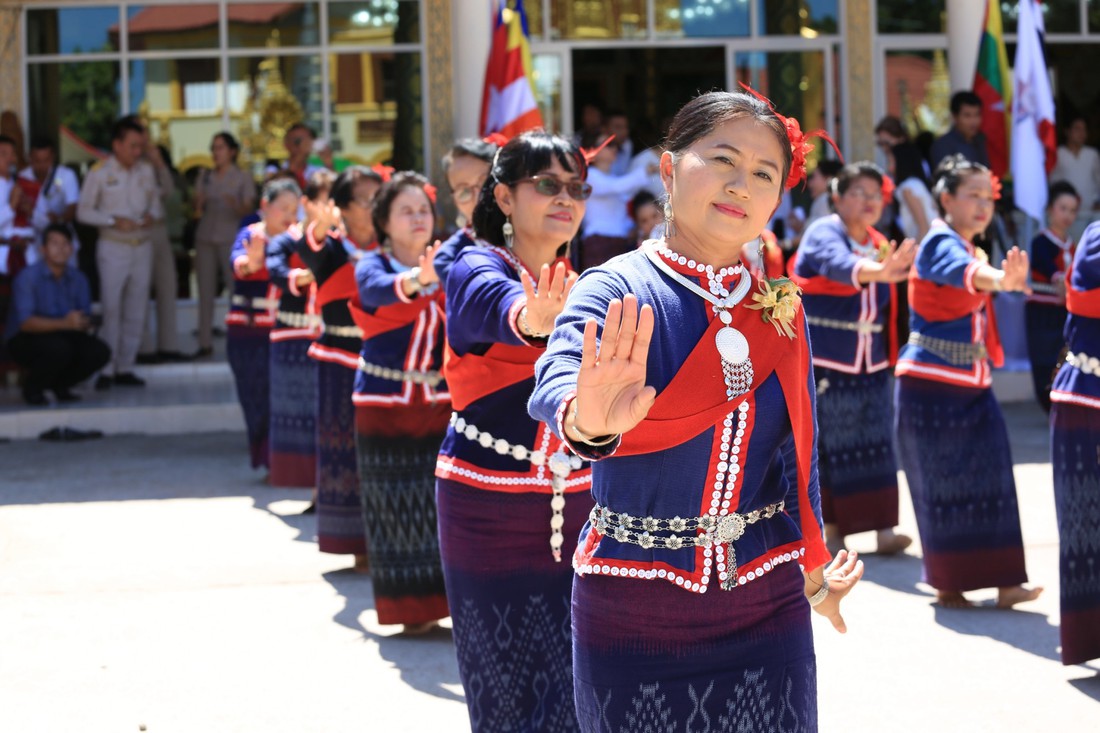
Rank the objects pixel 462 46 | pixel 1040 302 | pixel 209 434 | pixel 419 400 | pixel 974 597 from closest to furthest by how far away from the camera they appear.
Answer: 1. pixel 419 400
2. pixel 974 597
3. pixel 1040 302
4. pixel 209 434
5. pixel 462 46

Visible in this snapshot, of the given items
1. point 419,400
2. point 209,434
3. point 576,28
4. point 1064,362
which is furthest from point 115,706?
point 576,28

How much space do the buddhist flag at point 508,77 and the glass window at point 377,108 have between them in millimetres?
1981

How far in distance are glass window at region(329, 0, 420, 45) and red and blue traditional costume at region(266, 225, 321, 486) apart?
646cm

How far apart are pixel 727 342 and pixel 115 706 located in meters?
3.26

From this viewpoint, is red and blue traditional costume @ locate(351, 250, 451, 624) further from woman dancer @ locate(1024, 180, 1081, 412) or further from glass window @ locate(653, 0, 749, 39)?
glass window @ locate(653, 0, 749, 39)

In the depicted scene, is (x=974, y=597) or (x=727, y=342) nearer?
(x=727, y=342)

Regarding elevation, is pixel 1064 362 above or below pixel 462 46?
below

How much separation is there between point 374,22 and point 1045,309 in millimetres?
7000

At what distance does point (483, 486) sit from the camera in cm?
394

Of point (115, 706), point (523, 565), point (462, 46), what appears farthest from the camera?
point (462, 46)

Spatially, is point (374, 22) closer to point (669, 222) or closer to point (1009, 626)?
point (1009, 626)

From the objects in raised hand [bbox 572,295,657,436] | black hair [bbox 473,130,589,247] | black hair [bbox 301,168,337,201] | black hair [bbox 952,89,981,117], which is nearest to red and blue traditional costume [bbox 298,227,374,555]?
black hair [bbox 301,168,337,201]

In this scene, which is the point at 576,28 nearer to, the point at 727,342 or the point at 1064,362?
the point at 1064,362

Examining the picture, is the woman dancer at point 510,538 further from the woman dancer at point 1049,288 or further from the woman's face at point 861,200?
the woman dancer at point 1049,288
